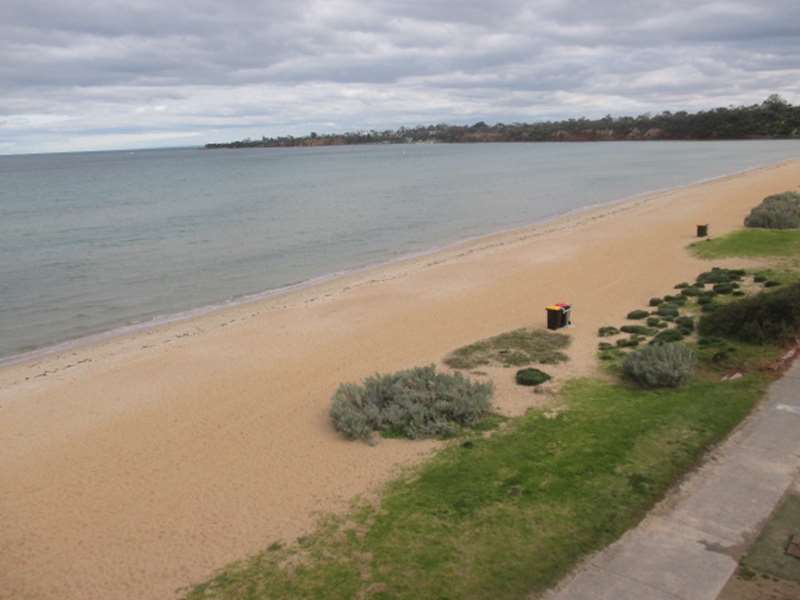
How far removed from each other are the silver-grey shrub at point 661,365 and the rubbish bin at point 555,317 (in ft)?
10.6

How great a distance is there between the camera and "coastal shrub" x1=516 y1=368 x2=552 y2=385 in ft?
39.7

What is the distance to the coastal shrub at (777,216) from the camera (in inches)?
1056

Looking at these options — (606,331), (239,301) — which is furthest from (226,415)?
(239,301)

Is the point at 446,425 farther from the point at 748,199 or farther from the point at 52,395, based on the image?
the point at 748,199

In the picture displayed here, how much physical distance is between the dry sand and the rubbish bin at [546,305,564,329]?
50cm

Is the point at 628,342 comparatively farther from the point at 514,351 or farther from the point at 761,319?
the point at 761,319

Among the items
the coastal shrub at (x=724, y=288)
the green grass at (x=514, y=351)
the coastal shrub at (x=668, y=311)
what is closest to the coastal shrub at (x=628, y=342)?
the green grass at (x=514, y=351)

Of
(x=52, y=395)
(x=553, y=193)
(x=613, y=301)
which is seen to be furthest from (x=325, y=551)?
(x=553, y=193)

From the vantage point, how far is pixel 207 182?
3371 inches

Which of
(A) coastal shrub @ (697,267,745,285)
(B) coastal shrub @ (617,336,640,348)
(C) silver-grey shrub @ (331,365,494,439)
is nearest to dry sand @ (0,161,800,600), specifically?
(C) silver-grey shrub @ (331,365,494,439)

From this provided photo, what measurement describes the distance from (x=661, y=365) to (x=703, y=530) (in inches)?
191

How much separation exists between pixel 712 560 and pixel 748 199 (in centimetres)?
3830

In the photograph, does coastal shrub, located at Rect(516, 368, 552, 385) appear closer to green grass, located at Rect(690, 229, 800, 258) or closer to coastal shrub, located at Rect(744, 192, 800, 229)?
green grass, located at Rect(690, 229, 800, 258)

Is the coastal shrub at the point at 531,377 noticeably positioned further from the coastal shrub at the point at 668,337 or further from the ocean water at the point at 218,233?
the ocean water at the point at 218,233
